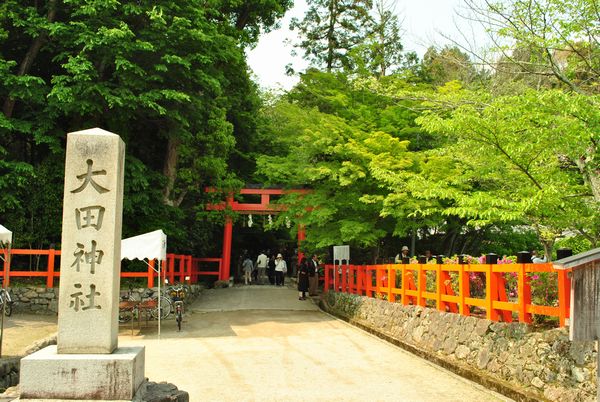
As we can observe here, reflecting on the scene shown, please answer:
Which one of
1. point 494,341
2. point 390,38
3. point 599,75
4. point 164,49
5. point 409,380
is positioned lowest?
point 409,380

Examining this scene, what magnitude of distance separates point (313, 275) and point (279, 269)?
4.03 m

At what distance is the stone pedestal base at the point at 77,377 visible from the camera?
4680mm

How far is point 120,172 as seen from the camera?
543 centimetres

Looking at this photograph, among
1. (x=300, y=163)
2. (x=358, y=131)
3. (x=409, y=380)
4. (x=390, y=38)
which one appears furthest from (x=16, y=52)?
(x=409, y=380)

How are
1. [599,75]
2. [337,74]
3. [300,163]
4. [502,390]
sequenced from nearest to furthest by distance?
[502,390]
[599,75]
[300,163]
[337,74]

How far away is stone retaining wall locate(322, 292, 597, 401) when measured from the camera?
5.53 meters

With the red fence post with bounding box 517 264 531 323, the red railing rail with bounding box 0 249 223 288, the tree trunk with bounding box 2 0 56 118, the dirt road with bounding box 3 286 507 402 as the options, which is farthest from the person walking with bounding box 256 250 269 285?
the red fence post with bounding box 517 264 531 323

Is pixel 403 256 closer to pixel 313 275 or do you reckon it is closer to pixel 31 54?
pixel 313 275

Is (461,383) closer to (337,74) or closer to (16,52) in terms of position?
(337,74)

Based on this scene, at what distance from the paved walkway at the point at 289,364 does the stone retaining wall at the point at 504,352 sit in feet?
0.94

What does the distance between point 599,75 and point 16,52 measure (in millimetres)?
16467

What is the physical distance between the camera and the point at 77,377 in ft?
15.5

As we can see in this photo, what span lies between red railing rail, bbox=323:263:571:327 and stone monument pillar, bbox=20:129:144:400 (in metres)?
4.56

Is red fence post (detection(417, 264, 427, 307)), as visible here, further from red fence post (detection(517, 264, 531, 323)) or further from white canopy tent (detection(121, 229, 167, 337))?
white canopy tent (detection(121, 229, 167, 337))
